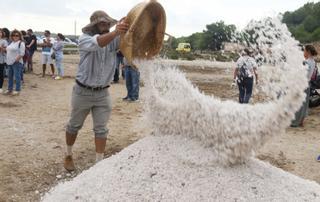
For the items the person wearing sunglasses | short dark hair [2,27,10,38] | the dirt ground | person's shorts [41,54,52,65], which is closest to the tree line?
person's shorts [41,54,52,65]

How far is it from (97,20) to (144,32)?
546 mm

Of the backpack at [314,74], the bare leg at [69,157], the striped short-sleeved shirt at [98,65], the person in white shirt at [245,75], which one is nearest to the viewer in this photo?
the striped short-sleeved shirt at [98,65]

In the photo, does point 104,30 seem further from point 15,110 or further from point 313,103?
point 313,103

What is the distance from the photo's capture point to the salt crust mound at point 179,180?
9.61ft

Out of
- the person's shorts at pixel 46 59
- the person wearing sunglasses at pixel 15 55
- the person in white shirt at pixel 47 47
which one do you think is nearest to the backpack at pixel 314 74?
the person wearing sunglasses at pixel 15 55

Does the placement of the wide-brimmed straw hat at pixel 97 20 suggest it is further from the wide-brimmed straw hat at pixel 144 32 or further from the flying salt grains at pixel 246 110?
the flying salt grains at pixel 246 110

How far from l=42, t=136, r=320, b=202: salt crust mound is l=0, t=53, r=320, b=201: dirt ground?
36 cm

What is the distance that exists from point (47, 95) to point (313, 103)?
5.58 meters

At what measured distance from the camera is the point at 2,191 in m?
4.15

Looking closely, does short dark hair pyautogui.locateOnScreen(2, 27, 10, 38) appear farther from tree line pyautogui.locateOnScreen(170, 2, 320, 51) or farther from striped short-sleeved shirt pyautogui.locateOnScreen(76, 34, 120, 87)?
tree line pyautogui.locateOnScreen(170, 2, 320, 51)

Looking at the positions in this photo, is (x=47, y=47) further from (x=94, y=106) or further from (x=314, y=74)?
(x=94, y=106)

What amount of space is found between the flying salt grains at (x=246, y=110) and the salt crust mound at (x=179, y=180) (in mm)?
118

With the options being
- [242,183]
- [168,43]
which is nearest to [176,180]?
[242,183]

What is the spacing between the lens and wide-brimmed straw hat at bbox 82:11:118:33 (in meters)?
4.22
